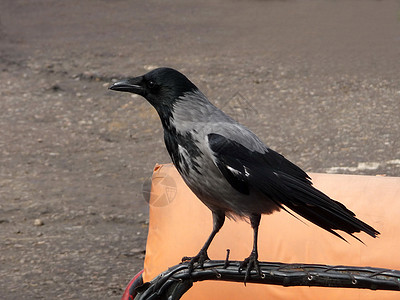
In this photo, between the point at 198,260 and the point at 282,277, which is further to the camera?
the point at 198,260

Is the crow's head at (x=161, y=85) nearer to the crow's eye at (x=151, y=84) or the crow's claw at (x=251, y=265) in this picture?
the crow's eye at (x=151, y=84)

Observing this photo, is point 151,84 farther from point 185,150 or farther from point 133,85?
point 185,150

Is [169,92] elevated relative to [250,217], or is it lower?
elevated

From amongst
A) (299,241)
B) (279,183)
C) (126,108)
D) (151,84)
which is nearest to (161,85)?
(151,84)

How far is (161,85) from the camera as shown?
1.33m

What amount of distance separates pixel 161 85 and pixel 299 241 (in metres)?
0.98

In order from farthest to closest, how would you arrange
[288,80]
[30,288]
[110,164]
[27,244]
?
[288,80]
[110,164]
[27,244]
[30,288]

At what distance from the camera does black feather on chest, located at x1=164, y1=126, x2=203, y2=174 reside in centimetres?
133

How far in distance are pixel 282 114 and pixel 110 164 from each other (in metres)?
1.38

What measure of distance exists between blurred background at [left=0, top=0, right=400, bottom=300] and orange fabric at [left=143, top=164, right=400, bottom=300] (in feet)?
3.52

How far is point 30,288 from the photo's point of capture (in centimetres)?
319

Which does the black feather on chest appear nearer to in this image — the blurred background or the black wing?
the black wing

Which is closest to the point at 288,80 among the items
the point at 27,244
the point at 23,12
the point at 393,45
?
the point at 393,45

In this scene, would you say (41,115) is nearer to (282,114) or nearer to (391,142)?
(282,114)
